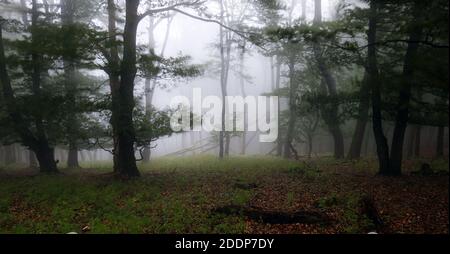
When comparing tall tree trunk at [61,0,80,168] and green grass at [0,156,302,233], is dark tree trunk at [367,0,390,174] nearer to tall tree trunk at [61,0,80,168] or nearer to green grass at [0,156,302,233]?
green grass at [0,156,302,233]

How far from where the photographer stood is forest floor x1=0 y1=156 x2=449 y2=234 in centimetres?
920

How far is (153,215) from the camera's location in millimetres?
10273

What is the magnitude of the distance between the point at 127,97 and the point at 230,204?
6.05 metres

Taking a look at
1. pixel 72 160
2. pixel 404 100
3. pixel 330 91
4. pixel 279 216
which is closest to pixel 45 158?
pixel 72 160

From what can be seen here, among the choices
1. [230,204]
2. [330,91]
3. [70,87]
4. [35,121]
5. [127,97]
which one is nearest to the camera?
[230,204]

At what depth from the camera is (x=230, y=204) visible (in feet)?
35.6

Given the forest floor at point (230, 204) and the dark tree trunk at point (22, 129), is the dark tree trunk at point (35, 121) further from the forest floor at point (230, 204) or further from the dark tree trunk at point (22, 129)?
the forest floor at point (230, 204)

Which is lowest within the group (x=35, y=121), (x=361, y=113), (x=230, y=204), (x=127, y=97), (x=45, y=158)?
(x=230, y=204)

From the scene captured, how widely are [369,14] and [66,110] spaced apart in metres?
12.7

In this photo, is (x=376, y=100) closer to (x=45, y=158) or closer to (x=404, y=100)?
(x=404, y=100)

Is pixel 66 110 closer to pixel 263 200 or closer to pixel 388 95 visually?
pixel 263 200

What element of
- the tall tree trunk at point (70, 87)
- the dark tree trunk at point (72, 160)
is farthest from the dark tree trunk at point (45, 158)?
the dark tree trunk at point (72, 160)

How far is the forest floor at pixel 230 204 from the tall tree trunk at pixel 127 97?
0.84m

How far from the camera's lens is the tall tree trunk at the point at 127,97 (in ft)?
43.3
